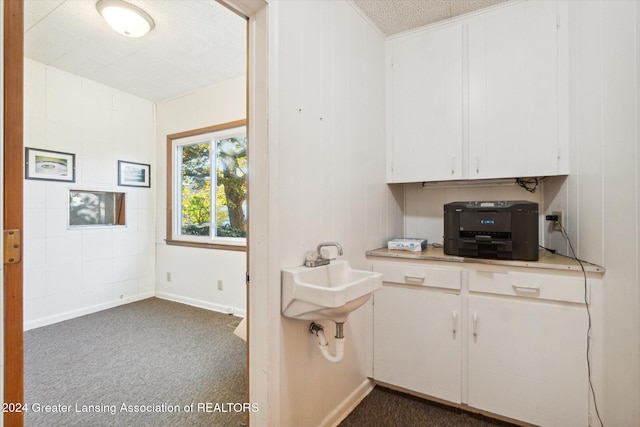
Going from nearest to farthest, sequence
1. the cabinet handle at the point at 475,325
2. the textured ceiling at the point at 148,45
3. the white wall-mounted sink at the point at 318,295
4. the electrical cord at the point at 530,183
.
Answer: the white wall-mounted sink at the point at 318,295 → the cabinet handle at the point at 475,325 → the electrical cord at the point at 530,183 → the textured ceiling at the point at 148,45

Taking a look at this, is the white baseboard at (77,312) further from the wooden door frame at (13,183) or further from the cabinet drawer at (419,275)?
the cabinet drawer at (419,275)

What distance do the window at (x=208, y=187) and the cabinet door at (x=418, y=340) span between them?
1.93 meters

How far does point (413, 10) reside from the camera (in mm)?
2006

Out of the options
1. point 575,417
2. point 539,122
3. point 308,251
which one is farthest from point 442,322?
point 539,122

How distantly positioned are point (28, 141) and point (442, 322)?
4.10 m

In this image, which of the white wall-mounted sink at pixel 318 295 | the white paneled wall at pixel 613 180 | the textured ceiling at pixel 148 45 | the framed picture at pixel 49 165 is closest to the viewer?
the white wall-mounted sink at pixel 318 295

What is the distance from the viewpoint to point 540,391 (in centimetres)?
161

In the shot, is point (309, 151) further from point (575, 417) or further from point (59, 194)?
point (59, 194)

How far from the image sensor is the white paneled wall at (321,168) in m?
1.38

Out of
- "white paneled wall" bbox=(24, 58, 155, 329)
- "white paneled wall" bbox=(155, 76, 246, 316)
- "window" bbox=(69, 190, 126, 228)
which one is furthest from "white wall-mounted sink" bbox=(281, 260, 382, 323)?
"window" bbox=(69, 190, 126, 228)

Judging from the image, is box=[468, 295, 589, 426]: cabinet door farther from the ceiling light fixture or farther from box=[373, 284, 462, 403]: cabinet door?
the ceiling light fixture

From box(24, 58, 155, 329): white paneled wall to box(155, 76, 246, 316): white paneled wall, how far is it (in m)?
0.17

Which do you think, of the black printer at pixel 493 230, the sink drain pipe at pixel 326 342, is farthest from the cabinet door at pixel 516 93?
the sink drain pipe at pixel 326 342

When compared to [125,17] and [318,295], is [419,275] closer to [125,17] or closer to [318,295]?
[318,295]
